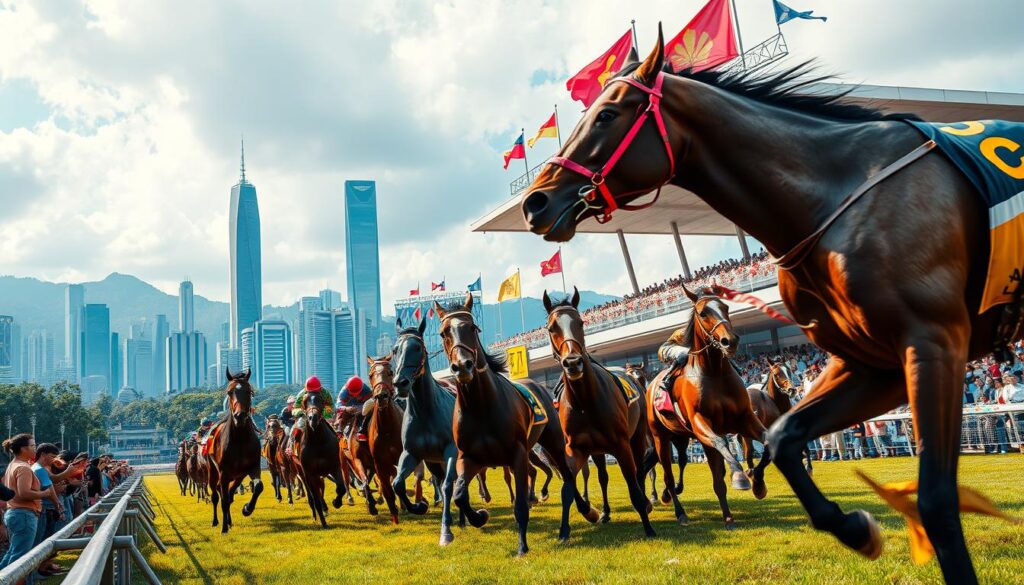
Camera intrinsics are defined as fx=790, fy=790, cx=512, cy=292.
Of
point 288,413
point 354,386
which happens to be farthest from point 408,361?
point 288,413

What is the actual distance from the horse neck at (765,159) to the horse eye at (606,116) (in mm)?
255

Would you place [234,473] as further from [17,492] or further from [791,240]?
[791,240]

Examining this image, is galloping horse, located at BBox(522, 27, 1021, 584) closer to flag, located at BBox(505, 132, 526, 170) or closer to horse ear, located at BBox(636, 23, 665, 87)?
horse ear, located at BBox(636, 23, 665, 87)

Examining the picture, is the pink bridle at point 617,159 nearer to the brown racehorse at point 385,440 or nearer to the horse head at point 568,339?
the horse head at point 568,339

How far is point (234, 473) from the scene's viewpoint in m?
13.5

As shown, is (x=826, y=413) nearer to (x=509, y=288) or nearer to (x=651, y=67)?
(x=651, y=67)

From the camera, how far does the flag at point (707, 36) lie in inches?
995

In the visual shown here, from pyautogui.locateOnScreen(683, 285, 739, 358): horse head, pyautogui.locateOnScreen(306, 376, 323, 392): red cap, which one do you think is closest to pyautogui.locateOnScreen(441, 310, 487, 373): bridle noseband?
pyautogui.locateOnScreen(683, 285, 739, 358): horse head

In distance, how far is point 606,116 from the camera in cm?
361

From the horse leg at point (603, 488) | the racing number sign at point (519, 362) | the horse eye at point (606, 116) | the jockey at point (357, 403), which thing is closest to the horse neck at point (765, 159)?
the horse eye at point (606, 116)

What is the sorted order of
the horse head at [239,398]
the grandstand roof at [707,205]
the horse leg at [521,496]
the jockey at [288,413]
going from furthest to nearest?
the grandstand roof at [707,205] < the jockey at [288,413] < the horse head at [239,398] < the horse leg at [521,496]

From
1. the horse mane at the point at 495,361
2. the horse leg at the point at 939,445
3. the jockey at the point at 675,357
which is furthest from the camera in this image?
the jockey at the point at 675,357

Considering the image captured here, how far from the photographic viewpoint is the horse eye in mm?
3598

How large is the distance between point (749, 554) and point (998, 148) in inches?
159
